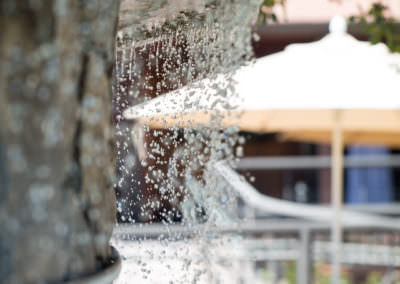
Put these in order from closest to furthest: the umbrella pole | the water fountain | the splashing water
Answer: the water fountain → the splashing water → the umbrella pole

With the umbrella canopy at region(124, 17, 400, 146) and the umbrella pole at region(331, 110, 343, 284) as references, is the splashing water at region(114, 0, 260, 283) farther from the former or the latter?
the umbrella pole at region(331, 110, 343, 284)

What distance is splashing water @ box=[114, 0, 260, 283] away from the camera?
1.19 meters

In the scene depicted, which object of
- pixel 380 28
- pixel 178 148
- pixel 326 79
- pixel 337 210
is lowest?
pixel 337 210

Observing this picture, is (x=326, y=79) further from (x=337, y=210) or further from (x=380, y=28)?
(x=337, y=210)

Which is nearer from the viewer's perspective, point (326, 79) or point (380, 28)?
point (380, 28)

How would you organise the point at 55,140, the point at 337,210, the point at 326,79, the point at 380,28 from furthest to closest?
1. the point at 337,210
2. the point at 326,79
3. the point at 380,28
4. the point at 55,140

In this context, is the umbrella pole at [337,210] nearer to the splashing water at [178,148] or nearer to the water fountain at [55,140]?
the splashing water at [178,148]

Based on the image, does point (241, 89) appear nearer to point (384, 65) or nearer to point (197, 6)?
point (384, 65)

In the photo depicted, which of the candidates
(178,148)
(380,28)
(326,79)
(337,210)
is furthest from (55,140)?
(337,210)

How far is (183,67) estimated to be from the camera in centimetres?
138

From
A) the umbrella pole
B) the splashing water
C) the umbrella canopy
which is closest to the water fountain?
the splashing water

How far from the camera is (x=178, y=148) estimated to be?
4.91 ft

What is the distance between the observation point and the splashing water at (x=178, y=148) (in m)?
1.19

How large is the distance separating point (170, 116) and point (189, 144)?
10 centimetres
